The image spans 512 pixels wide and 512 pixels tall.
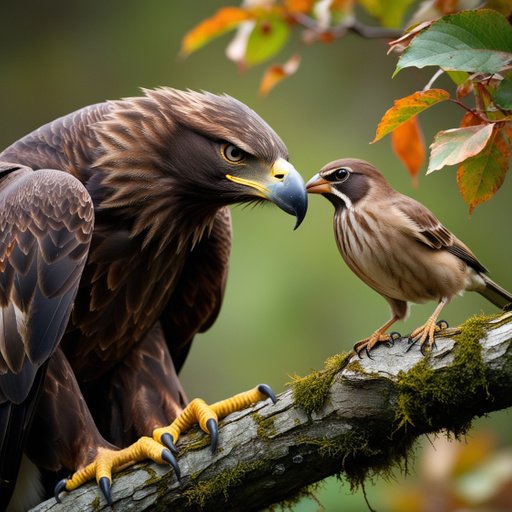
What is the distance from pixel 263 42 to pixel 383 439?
1873 mm

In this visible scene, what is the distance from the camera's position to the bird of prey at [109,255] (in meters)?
3.88

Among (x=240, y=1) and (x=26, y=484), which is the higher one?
(x=240, y=1)

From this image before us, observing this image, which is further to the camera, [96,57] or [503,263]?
[96,57]

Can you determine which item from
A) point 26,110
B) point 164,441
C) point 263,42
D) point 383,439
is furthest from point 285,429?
point 26,110

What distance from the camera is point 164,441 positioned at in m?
3.69

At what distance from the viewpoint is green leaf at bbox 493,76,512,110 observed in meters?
2.69

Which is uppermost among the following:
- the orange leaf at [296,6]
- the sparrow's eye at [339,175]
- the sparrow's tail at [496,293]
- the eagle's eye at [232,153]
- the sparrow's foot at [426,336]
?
the orange leaf at [296,6]

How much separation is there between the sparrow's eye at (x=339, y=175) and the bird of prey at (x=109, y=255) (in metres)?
0.16

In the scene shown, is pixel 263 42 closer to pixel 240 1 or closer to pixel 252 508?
pixel 252 508

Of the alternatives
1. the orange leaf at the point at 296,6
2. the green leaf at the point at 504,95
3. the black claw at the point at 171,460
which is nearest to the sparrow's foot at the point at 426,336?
the green leaf at the point at 504,95

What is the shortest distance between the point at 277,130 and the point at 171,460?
23.3ft

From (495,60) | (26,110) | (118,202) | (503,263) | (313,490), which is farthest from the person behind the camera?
(26,110)

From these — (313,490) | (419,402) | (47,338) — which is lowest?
(313,490)

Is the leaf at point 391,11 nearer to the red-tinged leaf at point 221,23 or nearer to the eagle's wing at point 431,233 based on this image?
the red-tinged leaf at point 221,23
